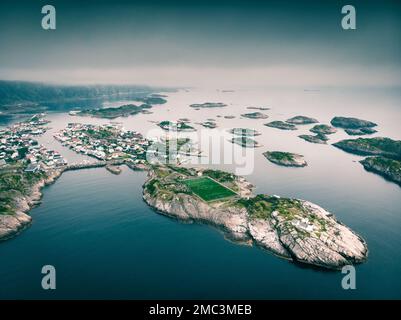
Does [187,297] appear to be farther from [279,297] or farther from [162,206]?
[162,206]

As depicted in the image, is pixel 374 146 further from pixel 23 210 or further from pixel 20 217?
pixel 20 217

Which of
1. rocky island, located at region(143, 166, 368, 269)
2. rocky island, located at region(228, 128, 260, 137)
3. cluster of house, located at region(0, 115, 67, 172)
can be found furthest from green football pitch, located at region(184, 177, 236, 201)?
rocky island, located at region(228, 128, 260, 137)

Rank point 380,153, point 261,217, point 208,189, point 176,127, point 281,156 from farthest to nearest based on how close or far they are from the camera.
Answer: point 176,127 → point 380,153 → point 281,156 → point 208,189 → point 261,217

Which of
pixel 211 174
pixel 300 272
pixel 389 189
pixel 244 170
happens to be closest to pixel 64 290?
pixel 300 272

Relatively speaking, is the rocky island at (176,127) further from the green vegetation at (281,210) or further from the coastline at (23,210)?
the green vegetation at (281,210)

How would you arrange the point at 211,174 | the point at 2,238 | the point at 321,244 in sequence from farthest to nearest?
1. the point at 211,174
2. the point at 2,238
3. the point at 321,244

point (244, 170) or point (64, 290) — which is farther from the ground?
point (244, 170)

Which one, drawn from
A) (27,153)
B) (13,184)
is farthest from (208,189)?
(27,153)
